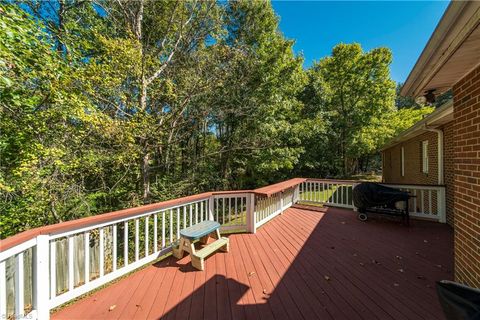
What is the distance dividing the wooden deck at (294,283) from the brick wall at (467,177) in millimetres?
570

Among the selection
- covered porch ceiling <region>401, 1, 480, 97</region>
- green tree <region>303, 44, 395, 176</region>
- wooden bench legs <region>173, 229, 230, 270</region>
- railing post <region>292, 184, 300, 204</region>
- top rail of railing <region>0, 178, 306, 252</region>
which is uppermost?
green tree <region>303, 44, 395, 176</region>

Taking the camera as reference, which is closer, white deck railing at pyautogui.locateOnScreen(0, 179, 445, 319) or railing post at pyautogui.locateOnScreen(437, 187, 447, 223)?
white deck railing at pyautogui.locateOnScreen(0, 179, 445, 319)

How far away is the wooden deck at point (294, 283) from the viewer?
211cm

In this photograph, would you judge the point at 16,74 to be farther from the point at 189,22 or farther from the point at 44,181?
the point at 189,22

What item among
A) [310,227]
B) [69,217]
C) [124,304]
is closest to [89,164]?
[69,217]

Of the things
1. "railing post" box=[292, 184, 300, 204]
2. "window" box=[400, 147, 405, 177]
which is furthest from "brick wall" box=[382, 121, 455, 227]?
"railing post" box=[292, 184, 300, 204]

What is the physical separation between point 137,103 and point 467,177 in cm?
699

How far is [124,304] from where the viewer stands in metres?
2.24

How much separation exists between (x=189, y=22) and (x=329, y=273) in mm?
8496

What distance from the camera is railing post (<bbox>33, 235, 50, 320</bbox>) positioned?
1.95 m

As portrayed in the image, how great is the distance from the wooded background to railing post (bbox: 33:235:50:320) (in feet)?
7.01

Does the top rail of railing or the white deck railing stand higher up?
the top rail of railing

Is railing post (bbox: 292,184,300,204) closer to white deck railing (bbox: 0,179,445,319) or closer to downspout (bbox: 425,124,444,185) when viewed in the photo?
downspout (bbox: 425,124,444,185)

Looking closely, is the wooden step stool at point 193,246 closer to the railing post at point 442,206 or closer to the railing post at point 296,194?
the railing post at point 296,194
